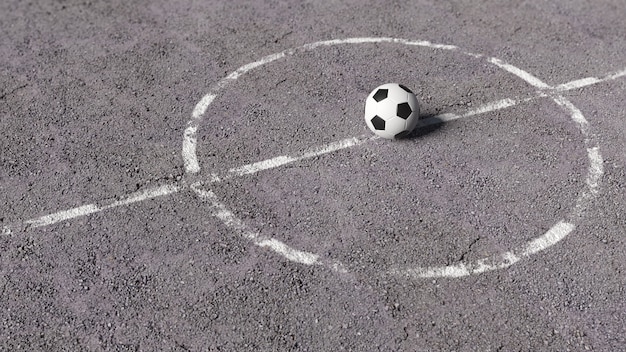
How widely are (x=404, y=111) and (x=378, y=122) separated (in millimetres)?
295

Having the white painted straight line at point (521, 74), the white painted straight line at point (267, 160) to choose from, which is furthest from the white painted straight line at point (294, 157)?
the white painted straight line at point (521, 74)

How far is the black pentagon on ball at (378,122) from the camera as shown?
22.3ft

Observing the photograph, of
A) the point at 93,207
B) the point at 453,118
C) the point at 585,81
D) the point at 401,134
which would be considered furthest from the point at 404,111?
the point at 93,207

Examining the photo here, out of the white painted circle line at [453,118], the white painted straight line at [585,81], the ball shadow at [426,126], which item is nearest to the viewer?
the white painted circle line at [453,118]

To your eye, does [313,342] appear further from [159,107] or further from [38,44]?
[38,44]

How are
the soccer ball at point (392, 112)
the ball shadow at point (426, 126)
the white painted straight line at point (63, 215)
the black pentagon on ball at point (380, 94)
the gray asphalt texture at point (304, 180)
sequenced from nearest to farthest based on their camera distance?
the gray asphalt texture at point (304, 180) < the white painted straight line at point (63, 215) < the soccer ball at point (392, 112) < the black pentagon on ball at point (380, 94) < the ball shadow at point (426, 126)

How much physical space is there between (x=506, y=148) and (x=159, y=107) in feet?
12.8

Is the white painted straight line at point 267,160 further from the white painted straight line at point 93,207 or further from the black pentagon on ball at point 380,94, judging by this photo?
the black pentagon on ball at point 380,94

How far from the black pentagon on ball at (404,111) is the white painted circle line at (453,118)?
2.32ft

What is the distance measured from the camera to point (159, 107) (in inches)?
295

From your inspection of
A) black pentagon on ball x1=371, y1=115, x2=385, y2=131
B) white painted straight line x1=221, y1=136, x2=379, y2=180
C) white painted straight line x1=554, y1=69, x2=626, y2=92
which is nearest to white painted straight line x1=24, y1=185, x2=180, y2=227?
white painted straight line x1=221, y1=136, x2=379, y2=180

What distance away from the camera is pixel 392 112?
6730 mm

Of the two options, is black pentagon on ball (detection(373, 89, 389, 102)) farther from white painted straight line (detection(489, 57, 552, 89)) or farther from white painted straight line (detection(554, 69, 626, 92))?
white painted straight line (detection(554, 69, 626, 92))

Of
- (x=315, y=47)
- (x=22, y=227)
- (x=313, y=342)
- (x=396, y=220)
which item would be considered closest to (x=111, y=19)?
(x=315, y=47)
